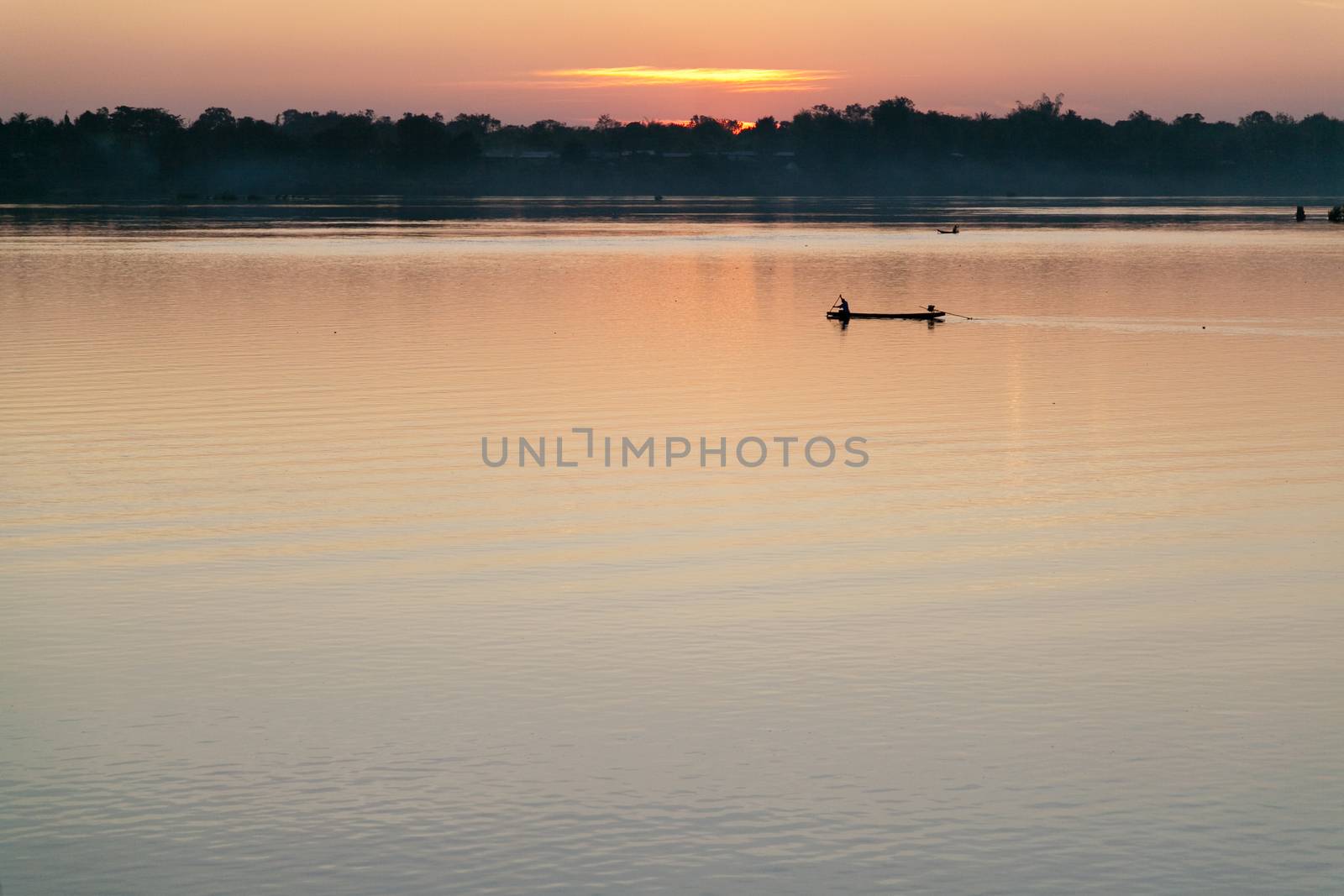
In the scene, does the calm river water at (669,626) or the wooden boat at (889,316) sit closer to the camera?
the calm river water at (669,626)

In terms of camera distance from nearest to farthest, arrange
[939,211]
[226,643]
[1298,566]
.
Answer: [226,643], [1298,566], [939,211]

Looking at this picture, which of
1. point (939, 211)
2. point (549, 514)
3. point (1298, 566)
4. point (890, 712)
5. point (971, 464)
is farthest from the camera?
point (939, 211)

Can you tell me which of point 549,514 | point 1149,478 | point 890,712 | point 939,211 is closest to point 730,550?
point 549,514

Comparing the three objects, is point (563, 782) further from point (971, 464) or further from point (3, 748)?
point (971, 464)

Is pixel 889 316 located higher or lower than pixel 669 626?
higher

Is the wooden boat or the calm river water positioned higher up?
the wooden boat

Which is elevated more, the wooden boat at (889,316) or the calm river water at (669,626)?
the wooden boat at (889,316)

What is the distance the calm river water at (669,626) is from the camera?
1088 centimetres

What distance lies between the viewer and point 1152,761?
39.9ft

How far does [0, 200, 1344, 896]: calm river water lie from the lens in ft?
35.7

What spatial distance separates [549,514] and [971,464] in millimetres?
6589

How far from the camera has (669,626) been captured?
15742 mm

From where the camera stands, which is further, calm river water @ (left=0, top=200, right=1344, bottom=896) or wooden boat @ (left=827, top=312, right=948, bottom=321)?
wooden boat @ (left=827, top=312, right=948, bottom=321)

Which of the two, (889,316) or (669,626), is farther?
(889,316)
